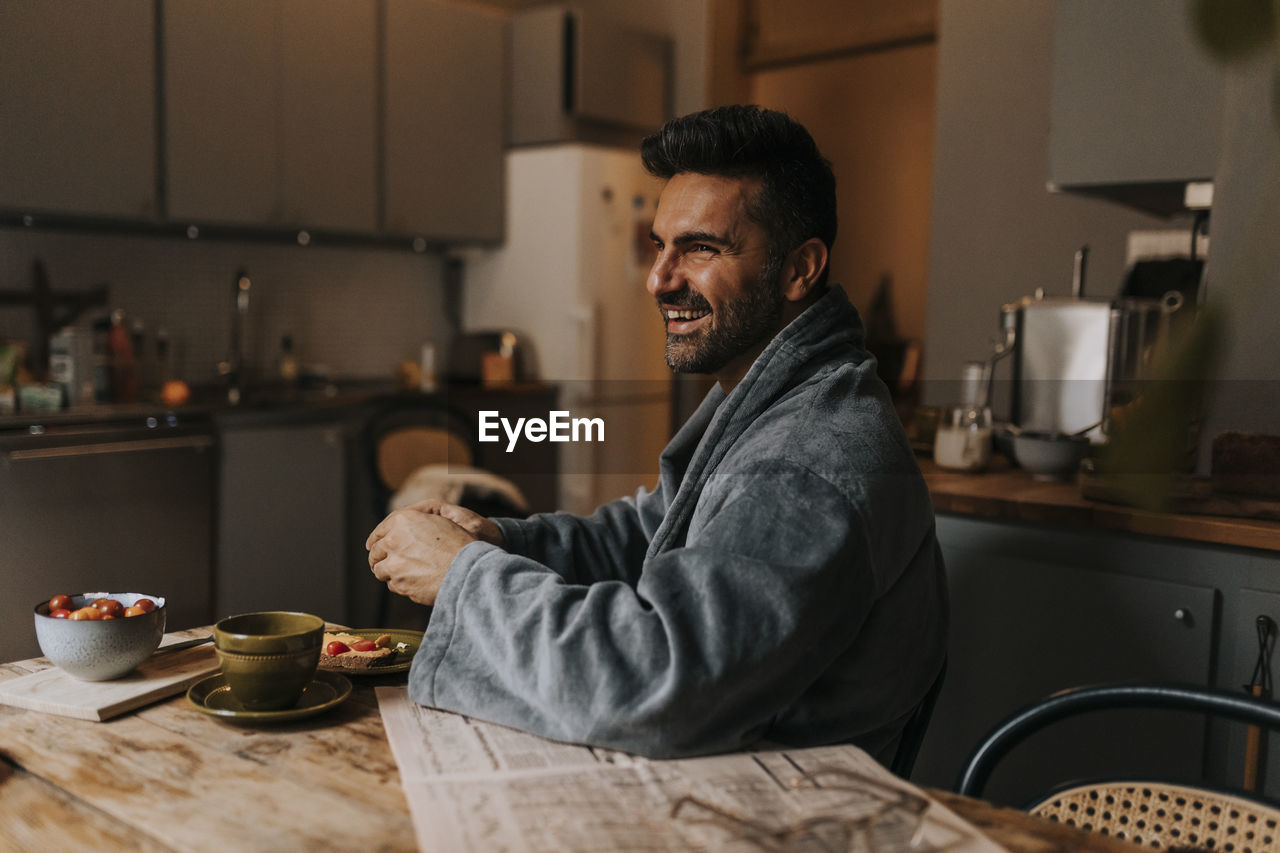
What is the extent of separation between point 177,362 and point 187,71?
1042 mm

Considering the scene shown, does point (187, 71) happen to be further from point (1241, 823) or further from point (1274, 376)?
point (1241, 823)

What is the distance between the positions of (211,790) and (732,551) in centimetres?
48

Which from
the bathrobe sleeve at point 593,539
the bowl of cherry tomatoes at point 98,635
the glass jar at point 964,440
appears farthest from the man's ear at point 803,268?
the glass jar at point 964,440

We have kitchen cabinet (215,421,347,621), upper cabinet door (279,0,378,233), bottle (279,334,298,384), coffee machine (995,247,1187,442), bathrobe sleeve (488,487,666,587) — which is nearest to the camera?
bathrobe sleeve (488,487,666,587)

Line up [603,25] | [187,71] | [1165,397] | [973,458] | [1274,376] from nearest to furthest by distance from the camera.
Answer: [1165,397], [1274,376], [973,458], [187,71], [603,25]

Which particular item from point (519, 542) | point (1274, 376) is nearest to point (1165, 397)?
point (519, 542)

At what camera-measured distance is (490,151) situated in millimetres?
4465

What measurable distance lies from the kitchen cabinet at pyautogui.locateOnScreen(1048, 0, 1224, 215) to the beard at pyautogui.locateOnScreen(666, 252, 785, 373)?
126 centimetres

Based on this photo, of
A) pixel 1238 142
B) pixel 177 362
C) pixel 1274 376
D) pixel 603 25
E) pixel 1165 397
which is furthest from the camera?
pixel 603 25

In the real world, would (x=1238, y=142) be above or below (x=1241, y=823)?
above

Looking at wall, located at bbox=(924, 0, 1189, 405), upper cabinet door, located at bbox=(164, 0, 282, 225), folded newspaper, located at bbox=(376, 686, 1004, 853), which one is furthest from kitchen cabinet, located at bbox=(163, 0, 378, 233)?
folded newspaper, located at bbox=(376, 686, 1004, 853)

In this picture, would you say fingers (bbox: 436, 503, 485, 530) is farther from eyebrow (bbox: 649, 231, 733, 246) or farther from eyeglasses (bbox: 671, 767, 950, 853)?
eyeglasses (bbox: 671, 767, 950, 853)

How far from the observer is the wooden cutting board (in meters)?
0.99

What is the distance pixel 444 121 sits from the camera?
14.0 ft
